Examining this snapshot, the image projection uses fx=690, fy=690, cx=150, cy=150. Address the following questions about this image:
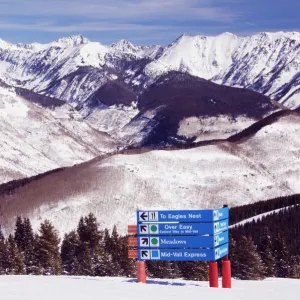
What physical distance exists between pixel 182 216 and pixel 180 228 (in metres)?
0.70

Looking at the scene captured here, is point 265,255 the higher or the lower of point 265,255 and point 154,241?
the higher

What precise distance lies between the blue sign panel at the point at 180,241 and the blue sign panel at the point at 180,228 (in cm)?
26

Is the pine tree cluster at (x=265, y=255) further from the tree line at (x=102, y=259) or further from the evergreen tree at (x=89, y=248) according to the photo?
the evergreen tree at (x=89, y=248)

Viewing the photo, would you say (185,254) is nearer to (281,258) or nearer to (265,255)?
(265,255)

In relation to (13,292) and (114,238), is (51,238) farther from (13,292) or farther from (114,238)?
(13,292)

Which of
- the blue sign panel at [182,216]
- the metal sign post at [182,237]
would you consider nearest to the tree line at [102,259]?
the metal sign post at [182,237]

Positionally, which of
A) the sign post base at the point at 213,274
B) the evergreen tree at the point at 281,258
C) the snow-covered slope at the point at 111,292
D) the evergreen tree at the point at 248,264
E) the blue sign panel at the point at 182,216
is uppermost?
the evergreen tree at the point at 281,258

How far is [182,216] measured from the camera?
127 ft

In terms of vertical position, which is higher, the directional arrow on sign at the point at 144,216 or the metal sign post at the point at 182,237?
the directional arrow on sign at the point at 144,216

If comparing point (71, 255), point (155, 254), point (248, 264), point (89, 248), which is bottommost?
point (155, 254)

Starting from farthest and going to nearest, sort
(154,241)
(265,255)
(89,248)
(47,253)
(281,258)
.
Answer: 1. (281,258)
2. (89,248)
3. (265,255)
4. (47,253)
5. (154,241)

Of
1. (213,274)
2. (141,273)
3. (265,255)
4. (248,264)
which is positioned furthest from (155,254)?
(265,255)

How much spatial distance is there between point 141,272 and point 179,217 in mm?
3924

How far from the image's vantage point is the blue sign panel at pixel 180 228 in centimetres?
3862
